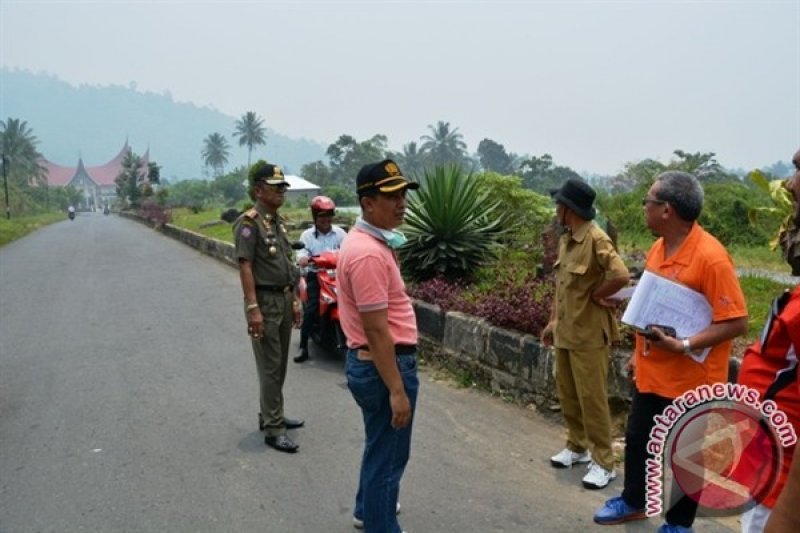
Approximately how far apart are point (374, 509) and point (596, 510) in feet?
4.58

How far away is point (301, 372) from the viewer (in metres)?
5.98

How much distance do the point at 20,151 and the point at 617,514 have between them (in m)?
97.2

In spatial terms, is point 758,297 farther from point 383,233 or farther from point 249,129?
point 249,129

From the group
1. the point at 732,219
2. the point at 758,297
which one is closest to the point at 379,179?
the point at 758,297

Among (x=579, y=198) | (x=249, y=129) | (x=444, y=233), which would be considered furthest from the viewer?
(x=249, y=129)

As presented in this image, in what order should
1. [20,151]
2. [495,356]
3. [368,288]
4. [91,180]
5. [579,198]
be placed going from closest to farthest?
[368,288] → [579,198] → [495,356] → [20,151] → [91,180]

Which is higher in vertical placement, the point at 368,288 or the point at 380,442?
the point at 368,288

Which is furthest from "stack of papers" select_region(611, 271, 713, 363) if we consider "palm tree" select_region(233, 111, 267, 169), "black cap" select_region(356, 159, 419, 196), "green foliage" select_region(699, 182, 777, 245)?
"palm tree" select_region(233, 111, 267, 169)

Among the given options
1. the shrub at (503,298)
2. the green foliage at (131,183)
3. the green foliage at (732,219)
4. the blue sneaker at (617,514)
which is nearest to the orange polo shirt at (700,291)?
the blue sneaker at (617,514)

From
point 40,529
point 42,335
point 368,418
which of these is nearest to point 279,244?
point 368,418

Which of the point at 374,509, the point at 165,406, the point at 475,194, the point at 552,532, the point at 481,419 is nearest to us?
the point at 374,509

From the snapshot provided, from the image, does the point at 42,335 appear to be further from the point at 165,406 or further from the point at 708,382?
the point at 708,382

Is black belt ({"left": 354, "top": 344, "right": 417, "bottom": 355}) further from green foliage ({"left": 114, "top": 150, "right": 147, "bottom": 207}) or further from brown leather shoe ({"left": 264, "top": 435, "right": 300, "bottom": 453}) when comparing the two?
green foliage ({"left": 114, "top": 150, "right": 147, "bottom": 207})

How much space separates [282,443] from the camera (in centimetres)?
417
